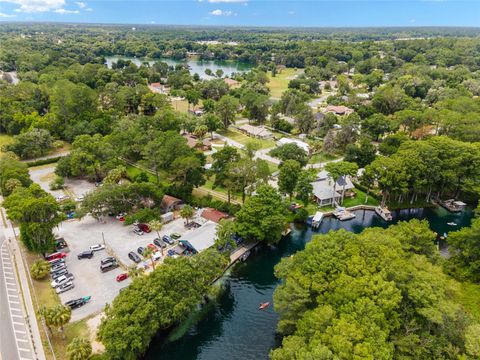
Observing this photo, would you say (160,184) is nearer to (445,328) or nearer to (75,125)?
(75,125)

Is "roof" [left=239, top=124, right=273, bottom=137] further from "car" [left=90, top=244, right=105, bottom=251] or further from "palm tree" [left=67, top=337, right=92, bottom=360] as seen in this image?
"palm tree" [left=67, top=337, right=92, bottom=360]

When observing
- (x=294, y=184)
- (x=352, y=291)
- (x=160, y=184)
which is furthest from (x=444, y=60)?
(x=352, y=291)

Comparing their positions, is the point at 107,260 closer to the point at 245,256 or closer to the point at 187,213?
the point at 187,213

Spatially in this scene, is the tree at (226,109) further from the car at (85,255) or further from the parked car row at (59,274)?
the parked car row at (59,274)

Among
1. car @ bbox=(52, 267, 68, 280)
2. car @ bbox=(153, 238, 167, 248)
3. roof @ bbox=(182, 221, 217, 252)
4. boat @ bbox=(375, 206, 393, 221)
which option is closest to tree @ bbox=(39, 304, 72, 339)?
car @ bbox=(52, 267, 68, 280)

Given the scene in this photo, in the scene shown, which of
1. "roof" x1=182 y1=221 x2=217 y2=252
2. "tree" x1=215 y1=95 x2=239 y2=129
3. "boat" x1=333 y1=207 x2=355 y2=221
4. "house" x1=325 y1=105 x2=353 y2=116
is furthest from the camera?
"house" x1=325 y1=105 x2=353 y2=116

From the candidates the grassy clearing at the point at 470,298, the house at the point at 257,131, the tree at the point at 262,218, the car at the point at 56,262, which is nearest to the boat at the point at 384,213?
the grassy clearing at the point at 470,298

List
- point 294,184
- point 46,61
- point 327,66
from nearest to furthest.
Answer: point 294,184 → point 46,61 → point 327,66
